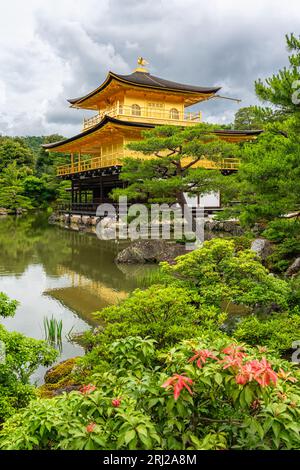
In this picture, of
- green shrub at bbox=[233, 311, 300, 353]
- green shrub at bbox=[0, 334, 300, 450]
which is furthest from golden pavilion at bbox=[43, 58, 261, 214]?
green shrub at bbox=[0, 334, 300, 450]

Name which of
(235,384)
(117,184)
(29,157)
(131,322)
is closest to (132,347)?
(235,384)

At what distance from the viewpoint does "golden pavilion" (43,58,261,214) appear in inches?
851

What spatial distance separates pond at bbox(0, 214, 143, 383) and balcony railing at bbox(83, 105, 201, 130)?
26.4 feet

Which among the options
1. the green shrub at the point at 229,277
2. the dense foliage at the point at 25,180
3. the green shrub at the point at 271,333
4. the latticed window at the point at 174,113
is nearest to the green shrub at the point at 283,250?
the green shrub at the point at 229,277

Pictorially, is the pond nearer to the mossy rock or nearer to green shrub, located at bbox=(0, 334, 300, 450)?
the mossy rock

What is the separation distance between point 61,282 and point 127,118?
14.2 metres

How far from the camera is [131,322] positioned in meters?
3.83

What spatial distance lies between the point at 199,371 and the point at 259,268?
11.9 feet

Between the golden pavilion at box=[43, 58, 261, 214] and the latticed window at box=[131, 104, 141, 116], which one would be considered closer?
the golden pavilion at box=[43, 58, 261, 214]

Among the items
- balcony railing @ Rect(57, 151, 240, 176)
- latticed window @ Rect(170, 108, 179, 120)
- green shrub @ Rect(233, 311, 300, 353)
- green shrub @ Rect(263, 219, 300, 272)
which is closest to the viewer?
green shrub @ Rect(233, 311, 300, 353)

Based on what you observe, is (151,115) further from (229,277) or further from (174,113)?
(229,277)

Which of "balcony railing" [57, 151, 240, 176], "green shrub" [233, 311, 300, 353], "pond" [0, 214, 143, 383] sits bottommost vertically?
"pond" [0, 214, 143, 383]

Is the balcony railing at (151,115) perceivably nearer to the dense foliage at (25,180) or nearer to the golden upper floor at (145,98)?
the golden upper floor at (145,98)
